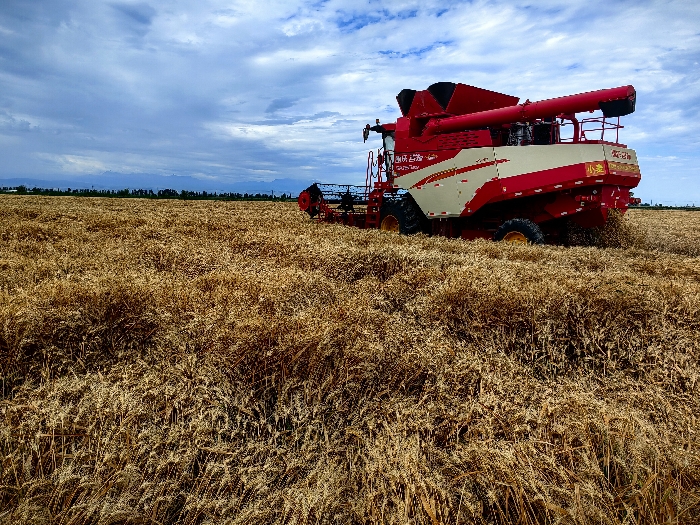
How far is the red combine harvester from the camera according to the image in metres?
6.68

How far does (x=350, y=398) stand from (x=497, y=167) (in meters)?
5.96

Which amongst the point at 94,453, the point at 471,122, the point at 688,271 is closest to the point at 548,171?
the point at 471,122

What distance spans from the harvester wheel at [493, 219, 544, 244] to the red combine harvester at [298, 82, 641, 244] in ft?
0.05

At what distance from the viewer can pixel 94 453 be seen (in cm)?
177

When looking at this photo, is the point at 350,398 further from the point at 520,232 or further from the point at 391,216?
the point at 391,216

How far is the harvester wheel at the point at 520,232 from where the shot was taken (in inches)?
269

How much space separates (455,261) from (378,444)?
9.49ft

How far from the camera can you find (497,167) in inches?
287

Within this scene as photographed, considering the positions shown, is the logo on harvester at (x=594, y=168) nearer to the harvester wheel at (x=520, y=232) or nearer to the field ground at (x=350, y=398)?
the harvester wheel at (x=520, y=232)

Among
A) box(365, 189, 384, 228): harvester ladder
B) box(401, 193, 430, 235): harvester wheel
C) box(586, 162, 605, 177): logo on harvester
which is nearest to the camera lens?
box(586, 162, 605, 177): logo on harvester

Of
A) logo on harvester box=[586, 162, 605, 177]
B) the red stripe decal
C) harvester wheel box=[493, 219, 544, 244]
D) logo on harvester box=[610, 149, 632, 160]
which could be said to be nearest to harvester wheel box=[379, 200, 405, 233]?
the red stripe decal

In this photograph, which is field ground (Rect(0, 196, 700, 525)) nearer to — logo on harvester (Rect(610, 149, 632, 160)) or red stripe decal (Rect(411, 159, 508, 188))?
logo on harvester (Rect(610, 149, 632, 160))

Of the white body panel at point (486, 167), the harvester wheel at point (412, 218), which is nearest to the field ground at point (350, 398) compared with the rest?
the white body panel at point (486, 167)

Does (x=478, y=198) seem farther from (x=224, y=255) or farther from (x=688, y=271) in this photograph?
(x=224, y=255)
